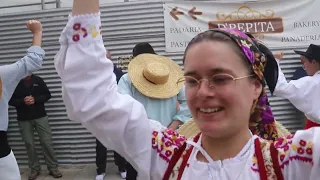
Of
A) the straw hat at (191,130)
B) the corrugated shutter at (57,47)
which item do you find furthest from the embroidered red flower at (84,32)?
the corrugated shutter at (57,47)

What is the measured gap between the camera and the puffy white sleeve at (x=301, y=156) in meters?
1.27

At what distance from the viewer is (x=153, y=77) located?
3.59 metres

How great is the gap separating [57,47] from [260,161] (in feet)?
18.8

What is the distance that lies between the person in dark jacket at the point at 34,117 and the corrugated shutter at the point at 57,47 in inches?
17.2

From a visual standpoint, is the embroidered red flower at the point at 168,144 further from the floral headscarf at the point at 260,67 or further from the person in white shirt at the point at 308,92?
the person in white shirt at the point at 308,92

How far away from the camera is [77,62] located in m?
1.30

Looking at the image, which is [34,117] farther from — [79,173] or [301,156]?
[301,156]

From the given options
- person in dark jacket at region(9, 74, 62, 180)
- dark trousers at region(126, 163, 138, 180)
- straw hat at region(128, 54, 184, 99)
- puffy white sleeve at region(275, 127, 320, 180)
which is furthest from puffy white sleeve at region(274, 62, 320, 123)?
person in dark jacket at region(9, 74, 62, 180)

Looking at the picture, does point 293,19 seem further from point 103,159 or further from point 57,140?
point 57,140

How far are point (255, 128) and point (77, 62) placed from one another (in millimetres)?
894

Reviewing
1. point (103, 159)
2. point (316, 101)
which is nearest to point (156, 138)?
point (316, 101)

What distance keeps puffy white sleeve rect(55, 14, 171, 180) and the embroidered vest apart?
1.7 inches

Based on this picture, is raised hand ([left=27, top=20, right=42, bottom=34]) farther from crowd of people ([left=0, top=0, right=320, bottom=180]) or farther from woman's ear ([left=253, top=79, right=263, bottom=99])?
woman's ear ([left=253, top=79, right=263, bottom=99])

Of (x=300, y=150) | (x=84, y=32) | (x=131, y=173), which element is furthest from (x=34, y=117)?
(x=300, y=150)
